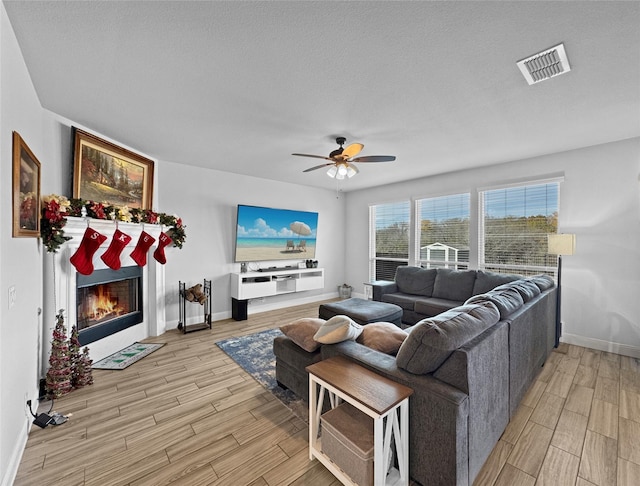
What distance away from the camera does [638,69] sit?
195cm

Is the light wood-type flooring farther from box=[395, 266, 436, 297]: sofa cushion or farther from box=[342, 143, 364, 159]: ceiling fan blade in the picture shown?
box=[342, 143, 364, 159]: ceiling fan blade

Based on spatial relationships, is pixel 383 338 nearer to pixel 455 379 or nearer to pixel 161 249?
pixel 455 379

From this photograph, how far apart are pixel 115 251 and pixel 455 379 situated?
142 inches

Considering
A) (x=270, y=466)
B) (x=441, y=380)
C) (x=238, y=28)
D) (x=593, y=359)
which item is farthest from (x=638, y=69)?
(x=270, y=466)

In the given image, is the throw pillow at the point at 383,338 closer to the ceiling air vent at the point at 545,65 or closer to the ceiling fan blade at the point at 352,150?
the ceiling fan blade at the point at 352,150

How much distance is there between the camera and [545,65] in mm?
1886

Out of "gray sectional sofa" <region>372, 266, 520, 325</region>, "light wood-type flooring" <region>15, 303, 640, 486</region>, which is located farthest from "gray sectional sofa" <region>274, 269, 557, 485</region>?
"gray sectional sofa" <region>372, 266, 520, 325</region>

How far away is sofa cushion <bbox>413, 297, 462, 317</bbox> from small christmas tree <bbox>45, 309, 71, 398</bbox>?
4.12 m

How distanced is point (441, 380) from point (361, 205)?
5305 mm

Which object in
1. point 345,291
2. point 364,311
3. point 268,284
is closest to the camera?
point 364,311

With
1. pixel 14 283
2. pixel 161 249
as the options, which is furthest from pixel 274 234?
pixel 14 283

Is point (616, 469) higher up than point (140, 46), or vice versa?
point (140, 46)

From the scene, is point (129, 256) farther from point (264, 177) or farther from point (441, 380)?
point (441, 380)

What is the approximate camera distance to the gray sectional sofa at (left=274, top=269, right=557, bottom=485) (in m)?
1.37
